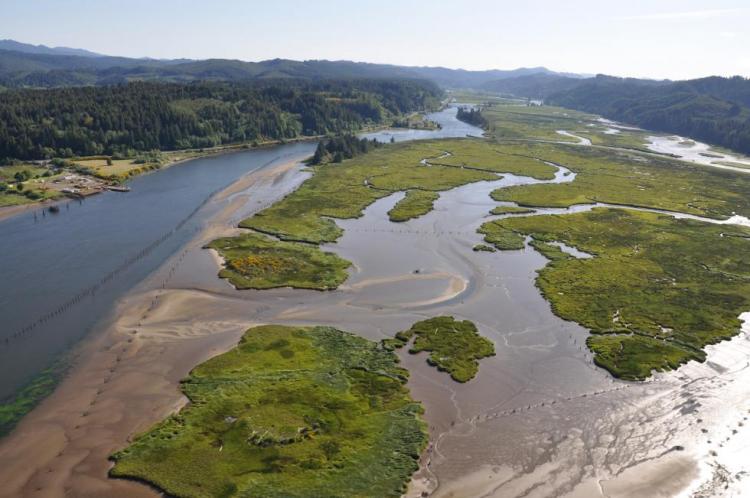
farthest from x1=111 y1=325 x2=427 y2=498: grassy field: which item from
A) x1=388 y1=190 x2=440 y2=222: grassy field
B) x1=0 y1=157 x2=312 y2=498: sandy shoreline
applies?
x1=388 y1=190 x2=440 y2=222: grassy field

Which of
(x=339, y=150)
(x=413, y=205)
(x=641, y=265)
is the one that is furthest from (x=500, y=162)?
(x=641, y=265)

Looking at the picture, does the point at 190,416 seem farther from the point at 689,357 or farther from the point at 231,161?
the point at 231,161

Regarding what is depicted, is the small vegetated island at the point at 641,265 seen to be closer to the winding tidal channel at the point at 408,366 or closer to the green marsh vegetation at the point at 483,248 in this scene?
the green marsh vegetation at the point at 483,248

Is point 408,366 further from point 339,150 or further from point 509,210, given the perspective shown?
point 339,150

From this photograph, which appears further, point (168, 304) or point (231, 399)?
point (168, 304)

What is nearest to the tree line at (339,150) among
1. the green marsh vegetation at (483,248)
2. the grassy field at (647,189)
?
the grassy field at (647,189)

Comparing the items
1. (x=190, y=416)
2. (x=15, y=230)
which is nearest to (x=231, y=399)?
(x=190, y=416)
